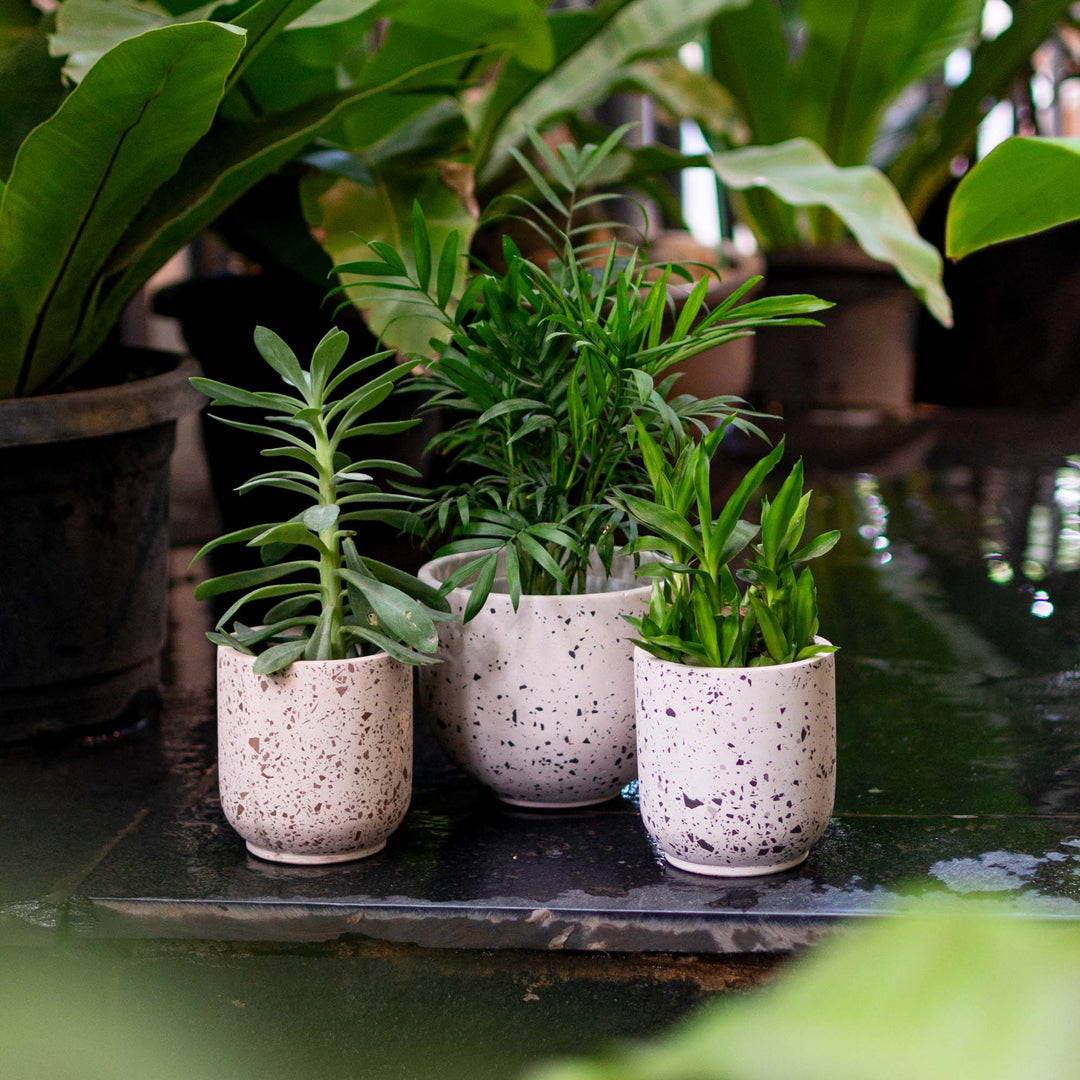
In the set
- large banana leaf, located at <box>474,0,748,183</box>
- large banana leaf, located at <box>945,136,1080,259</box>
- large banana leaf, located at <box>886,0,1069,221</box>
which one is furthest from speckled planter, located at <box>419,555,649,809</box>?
large banana leaf, located at <box>886,0,1069,221</box>

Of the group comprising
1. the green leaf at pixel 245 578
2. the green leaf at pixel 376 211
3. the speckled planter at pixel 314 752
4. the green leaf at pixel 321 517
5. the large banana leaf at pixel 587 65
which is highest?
the large banana leaf at pixel 587 65

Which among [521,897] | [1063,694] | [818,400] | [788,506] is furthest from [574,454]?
[818,400]

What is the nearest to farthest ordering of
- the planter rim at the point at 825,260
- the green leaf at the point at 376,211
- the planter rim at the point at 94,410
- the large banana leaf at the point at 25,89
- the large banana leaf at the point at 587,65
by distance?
the planter rim at the point at 94,410
the large banana leaf at the point at 25,89
the green leaf at the point at 376,211
the large banana leaf at the point at 587,65
the planter rim at the point at 825,260

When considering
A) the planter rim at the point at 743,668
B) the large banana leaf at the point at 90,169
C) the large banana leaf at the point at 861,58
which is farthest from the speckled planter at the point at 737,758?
the large banana leaf at the point at 861,58

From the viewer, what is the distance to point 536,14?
1.07m

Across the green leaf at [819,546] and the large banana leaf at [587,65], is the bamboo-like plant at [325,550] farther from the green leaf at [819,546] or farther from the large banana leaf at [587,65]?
the large banana leaf at [587,65]

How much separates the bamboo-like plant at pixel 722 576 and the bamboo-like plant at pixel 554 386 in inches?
1.5

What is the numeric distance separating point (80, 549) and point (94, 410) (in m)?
0.10

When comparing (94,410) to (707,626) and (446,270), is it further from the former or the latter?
(707,626)

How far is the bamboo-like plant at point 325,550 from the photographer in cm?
66

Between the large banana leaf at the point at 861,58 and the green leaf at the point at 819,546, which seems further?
the large banana leaf at the point at 861,58

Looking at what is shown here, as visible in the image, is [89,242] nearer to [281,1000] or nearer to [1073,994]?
[281,1000]

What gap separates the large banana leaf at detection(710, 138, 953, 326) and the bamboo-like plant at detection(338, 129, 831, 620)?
1.02 feet

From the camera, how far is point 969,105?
225cm
